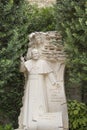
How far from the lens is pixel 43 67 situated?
661 centimetres

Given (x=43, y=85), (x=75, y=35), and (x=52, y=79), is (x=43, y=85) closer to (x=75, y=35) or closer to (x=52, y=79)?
(x=52, y=79)

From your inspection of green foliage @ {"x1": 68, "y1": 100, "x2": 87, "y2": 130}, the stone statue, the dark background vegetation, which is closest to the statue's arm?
the stone statue

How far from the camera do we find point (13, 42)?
6.50 meters

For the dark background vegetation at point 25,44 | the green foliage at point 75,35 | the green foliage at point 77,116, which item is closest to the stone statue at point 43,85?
the dark background vegetation at point 25,44

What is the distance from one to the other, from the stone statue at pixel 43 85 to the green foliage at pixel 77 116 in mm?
540

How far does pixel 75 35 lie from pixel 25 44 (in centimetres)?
127

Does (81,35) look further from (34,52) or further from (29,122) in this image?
(29,122)

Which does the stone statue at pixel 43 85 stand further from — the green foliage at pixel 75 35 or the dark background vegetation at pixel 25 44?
the green foliage at pixel 75 35

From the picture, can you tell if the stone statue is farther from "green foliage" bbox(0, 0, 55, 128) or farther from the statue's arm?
"green foliage" bbox(0, 0, 55, 128)

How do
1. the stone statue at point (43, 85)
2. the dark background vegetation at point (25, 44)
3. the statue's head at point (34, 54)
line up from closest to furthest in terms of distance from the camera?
the dark background vegetation at point (25, 44), the stone statue at point (43, 85), the statue's head at point (34, 54)

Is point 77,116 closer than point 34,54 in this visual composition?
No

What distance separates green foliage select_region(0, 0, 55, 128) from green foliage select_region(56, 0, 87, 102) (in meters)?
0.64

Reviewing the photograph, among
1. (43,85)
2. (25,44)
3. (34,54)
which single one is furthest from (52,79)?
(25,44)

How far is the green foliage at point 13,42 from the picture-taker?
6.50 m
